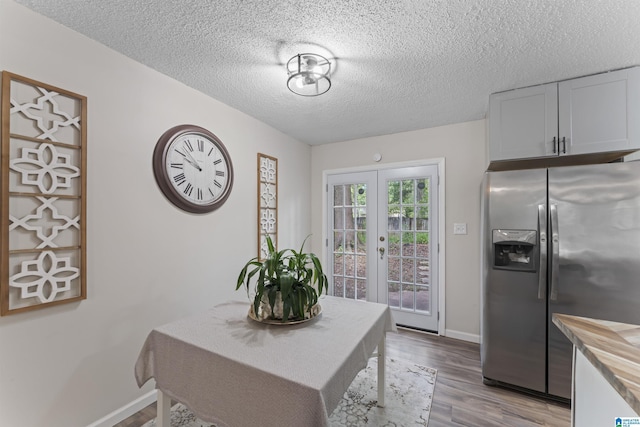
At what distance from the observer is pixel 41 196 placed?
138cm

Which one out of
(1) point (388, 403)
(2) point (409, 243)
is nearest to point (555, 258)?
(2) point (409, 243)

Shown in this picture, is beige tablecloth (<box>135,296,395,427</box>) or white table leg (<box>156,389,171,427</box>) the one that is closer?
beige tablecloth (<box>135,296,395,427</box>)

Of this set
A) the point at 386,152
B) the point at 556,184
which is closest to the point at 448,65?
the point at 556,184

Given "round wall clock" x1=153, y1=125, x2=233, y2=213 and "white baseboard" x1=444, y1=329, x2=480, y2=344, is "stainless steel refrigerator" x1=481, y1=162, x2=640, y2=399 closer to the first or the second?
"white baseboard" x1=444, y1=329, x2=480, y2=344

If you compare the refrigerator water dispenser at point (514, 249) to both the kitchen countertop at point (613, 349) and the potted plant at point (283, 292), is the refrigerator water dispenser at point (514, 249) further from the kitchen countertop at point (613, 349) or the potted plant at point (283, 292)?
the potted plant at point (283, 292)

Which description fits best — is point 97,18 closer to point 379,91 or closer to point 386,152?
point 379,91

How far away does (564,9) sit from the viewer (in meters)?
1.32

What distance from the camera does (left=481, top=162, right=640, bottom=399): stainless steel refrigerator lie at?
1720mm

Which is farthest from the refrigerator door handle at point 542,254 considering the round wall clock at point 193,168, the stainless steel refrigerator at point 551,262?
the round wall clock at point 193,168

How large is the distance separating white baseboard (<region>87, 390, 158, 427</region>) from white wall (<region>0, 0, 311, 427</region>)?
0.03 metres

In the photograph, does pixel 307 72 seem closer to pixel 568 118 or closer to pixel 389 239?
pixel 568 118

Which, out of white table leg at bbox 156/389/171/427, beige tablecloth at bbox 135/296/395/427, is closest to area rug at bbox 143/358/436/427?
white table leg at bbox 156/389/171/427

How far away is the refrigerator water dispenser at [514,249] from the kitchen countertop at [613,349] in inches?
39.2

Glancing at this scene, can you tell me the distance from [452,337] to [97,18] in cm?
394
